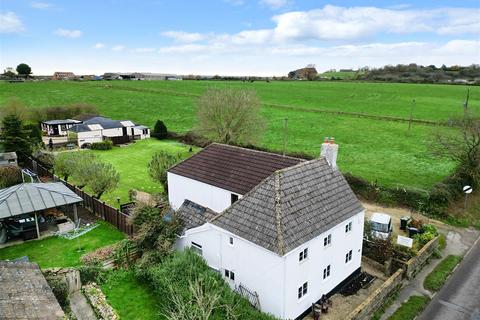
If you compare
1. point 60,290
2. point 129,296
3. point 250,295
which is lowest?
point 129,296

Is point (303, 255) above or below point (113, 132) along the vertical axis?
above

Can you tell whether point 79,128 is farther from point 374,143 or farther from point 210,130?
point 374,143

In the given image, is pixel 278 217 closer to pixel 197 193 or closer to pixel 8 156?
pixel 197 193

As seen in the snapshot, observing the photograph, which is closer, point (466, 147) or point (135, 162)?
point (466, 147)

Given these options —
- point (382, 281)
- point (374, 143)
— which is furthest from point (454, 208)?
point (374, 143)

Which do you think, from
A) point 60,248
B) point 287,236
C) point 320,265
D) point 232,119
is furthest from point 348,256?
point 232,119

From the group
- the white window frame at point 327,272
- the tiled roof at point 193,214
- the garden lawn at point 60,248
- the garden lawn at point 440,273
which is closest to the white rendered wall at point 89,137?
the garden lawn at point 60,248

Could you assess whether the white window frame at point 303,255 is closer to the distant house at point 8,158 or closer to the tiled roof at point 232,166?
the tiled roof at point 232,166
